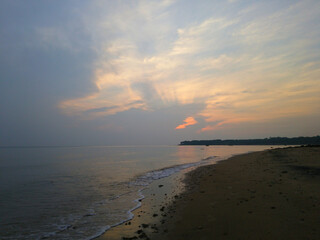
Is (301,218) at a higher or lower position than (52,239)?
higher

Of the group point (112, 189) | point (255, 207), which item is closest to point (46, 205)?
point (112, 189)

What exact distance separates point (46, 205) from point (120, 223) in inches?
273

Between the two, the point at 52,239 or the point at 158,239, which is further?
the point at 52,239

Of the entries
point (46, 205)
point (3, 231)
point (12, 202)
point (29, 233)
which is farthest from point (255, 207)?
point (12, 202)

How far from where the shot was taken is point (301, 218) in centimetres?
774

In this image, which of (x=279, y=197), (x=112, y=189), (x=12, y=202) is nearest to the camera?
(x=279, y=197)

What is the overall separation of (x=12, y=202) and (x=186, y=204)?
12.1 metres

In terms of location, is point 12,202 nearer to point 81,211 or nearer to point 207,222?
point 81,211

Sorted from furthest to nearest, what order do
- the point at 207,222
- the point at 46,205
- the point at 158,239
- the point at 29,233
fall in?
the point at 46,205
the point at 29,233
the point at 207,222
the point at 158,239

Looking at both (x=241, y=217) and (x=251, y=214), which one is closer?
(x=241, y=217)

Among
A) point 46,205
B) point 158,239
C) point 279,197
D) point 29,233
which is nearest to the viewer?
point 158,239

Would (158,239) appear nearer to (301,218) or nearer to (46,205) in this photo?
(301,218)

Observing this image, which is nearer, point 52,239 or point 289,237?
point 289,237

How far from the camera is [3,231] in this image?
31.8ft
